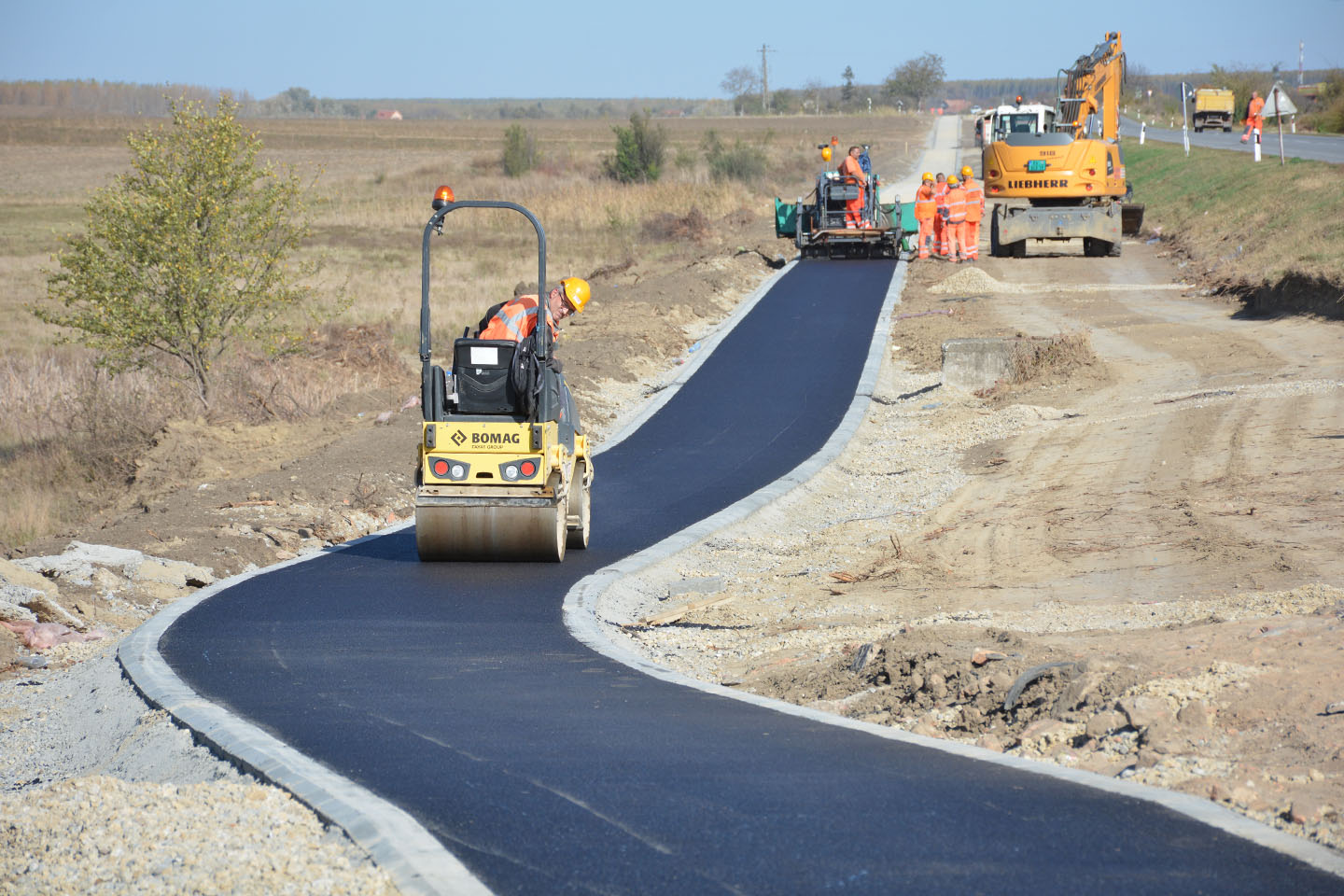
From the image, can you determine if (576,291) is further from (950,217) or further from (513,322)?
(950,217)

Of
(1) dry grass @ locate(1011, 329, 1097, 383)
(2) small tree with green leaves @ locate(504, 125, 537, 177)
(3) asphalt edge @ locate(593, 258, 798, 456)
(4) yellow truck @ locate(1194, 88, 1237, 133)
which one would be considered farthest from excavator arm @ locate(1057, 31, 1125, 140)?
(4) yellow truck @ locate(1194, 88, 1237, 133)

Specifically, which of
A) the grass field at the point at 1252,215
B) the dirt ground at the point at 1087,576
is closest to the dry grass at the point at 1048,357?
the dirt ground at the point at 1087,576

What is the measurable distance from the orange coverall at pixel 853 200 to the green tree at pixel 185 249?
48.2 feet

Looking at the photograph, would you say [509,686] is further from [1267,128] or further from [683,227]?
[1267,128]

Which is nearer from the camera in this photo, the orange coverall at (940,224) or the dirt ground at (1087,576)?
the dirt ground at (1087,576)

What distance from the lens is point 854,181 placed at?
1235 inches

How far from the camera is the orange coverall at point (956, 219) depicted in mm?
30891

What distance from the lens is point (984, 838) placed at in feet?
16.0

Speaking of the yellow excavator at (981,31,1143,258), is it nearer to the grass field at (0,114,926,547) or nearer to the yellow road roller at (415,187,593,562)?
the grass field at (0,114,926,547)

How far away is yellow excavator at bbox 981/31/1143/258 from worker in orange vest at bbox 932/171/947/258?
1207 millimetres

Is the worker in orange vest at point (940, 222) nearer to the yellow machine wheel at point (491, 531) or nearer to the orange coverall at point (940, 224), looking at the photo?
the orange coverall at point (940, 224)

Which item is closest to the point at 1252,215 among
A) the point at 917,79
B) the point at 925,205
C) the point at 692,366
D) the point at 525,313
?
the point at 925,205

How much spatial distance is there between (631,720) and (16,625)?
17.7 feet

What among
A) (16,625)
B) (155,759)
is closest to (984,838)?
(155,759)
